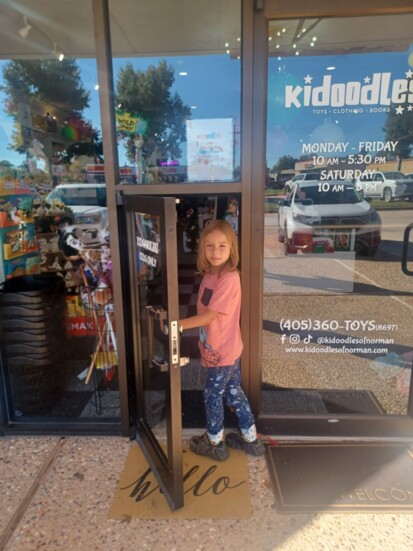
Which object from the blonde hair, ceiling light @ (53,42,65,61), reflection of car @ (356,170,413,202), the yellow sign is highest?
ceiling light @ (53,42,65,61)

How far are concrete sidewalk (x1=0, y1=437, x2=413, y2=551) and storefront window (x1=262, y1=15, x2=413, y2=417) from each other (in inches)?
31.1

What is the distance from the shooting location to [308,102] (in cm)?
226

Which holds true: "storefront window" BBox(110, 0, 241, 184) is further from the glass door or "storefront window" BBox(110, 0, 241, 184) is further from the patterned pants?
the patterned pants

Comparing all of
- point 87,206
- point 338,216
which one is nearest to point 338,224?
point 338,216

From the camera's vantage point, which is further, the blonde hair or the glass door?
the glass door

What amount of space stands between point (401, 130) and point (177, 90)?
1623 mm

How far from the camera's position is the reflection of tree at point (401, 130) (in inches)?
89.2

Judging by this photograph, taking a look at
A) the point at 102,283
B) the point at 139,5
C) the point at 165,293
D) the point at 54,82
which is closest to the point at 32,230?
the point at 102,283

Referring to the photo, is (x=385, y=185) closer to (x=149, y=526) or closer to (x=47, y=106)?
(x=149, y=526)

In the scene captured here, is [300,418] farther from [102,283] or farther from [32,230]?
[32,230]

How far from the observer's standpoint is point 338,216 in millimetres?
2436

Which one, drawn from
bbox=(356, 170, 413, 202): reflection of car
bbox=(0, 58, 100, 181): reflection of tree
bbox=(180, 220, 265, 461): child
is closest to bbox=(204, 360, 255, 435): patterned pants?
bbox=(180, 220, 265, 461): child

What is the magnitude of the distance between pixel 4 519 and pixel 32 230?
7.67ft

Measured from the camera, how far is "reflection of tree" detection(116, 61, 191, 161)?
2.67 m
